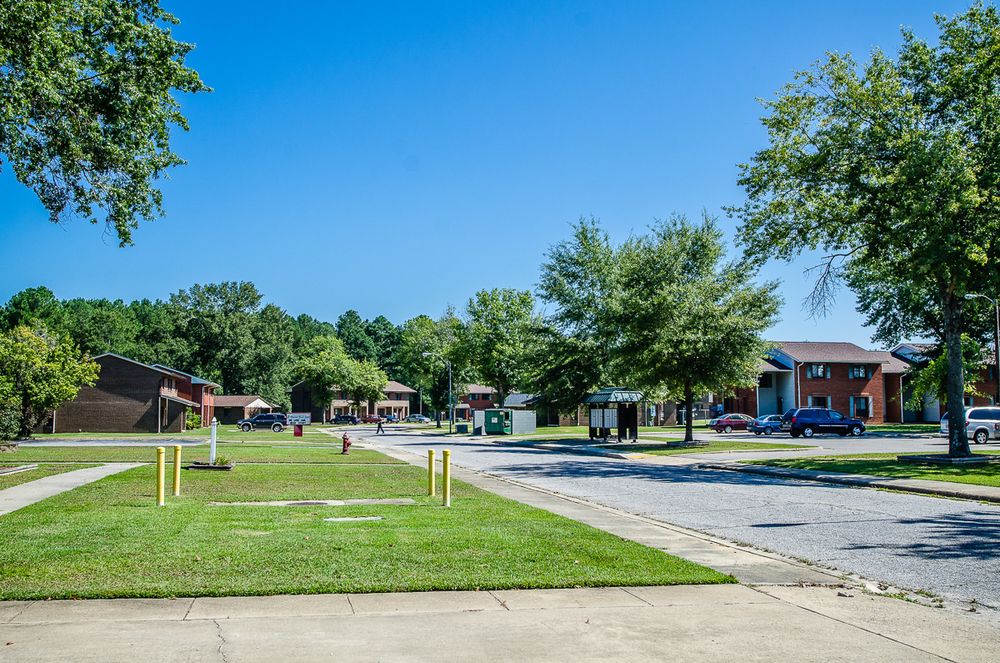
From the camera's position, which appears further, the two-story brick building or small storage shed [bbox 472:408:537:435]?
the two-story brick building

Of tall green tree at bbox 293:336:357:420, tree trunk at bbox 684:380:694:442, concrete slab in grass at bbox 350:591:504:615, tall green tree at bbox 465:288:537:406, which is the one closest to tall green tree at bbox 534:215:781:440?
tree trunk at bbox 684:380:694:442

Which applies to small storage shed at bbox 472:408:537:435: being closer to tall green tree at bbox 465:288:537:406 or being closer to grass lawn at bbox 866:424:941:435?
tall green tree at bbox 465:288:537:406

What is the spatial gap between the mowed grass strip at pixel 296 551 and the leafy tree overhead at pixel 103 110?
8188mm

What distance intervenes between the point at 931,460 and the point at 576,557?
21362 mm

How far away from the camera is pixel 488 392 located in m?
131

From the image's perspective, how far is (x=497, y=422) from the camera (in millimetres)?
61281

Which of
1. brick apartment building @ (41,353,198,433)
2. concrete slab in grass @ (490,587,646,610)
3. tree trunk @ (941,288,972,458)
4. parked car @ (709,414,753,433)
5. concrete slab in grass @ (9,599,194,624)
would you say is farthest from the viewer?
parked car @ (709,414,753,433)

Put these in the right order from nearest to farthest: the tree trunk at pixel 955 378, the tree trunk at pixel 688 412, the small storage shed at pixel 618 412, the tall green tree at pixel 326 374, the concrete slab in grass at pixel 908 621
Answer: the concrete slab in grass at pixel 908 621
the tree trunk at pixel 955 378
the tree trunk at pixel 688 412
the small storage shed at pixel 618 412
the tall green tree at pixel 326 374

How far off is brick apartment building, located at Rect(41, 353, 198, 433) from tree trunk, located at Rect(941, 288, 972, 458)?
55.9 meters

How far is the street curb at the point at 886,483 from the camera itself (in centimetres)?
1705

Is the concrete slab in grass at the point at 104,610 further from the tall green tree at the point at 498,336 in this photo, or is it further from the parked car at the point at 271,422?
the parked car at the point at 271,422

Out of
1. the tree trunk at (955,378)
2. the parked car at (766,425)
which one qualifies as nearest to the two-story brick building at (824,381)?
the parked car at (766,425)

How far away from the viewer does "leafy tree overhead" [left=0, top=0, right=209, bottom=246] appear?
15.9 meters

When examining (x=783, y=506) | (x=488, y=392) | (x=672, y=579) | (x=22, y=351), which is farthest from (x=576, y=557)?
(x=488, y=392)
